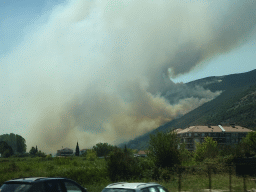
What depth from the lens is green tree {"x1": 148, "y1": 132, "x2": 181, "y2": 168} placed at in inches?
1317

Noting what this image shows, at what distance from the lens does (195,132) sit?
145 meters

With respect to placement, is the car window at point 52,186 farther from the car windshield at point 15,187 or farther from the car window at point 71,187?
the car windshield at point 15,187

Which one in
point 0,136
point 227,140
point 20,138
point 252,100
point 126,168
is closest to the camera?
point 126,168

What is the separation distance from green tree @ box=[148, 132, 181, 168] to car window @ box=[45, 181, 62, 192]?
25.2m

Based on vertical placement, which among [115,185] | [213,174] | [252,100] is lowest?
[213,174]

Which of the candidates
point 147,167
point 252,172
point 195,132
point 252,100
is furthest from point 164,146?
point 252,100

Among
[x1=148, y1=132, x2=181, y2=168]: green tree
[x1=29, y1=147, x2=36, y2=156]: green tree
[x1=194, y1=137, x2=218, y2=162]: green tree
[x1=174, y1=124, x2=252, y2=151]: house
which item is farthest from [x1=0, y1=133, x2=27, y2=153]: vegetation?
[x1=148, y1=132, x2=181, y2=168]: green tree

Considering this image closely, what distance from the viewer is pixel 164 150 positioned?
110ft

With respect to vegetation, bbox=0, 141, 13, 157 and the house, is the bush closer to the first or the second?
vegetation, bbox=0, 141, 13, 157

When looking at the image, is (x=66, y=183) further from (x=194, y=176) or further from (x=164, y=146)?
(x=164, y=146)

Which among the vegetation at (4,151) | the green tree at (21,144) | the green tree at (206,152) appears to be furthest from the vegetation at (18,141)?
the green tree at (206,152)

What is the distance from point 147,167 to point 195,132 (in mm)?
116601

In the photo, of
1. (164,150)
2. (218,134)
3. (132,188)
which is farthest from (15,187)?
(218,134)

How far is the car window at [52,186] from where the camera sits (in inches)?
346
